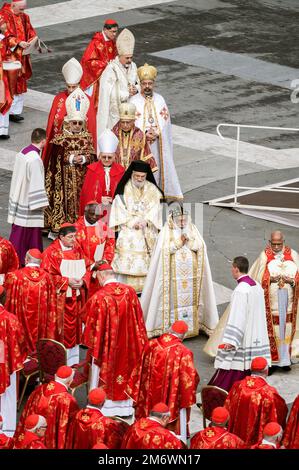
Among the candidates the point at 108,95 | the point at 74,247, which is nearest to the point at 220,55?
the point at 108,95

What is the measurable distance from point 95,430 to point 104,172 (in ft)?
20.8

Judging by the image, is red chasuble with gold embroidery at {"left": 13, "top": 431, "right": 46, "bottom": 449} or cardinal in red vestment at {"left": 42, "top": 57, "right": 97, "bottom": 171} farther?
cardinal in red vestment at {"left": 42, "top": 57, "right": 97, "bottom": 171}

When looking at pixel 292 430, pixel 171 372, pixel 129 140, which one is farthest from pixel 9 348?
pixel 129 140

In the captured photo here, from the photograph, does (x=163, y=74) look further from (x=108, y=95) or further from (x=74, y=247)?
(x=74, y=247)

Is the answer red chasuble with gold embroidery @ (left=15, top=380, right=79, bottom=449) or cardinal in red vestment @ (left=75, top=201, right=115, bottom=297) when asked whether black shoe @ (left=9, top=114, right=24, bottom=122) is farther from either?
red chasuble with gold embroidery @ (left=15, top=380, right=79, bottom=449)

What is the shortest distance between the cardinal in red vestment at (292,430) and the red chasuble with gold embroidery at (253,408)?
315 mm

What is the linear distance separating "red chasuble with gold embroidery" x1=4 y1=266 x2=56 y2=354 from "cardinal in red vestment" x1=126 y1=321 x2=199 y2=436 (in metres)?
1.56

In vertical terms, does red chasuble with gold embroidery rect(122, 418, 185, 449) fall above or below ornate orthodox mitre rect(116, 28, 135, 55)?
below

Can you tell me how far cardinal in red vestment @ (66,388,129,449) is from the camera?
1527cm

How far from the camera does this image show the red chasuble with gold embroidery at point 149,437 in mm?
14617

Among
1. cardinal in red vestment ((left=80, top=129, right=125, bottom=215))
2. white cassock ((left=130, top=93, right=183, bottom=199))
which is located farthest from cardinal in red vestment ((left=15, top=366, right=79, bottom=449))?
white cassock ((left=130, top=93, right=183, bottom=199))

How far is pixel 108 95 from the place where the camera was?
76.6 ft

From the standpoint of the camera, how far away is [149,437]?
14656mm

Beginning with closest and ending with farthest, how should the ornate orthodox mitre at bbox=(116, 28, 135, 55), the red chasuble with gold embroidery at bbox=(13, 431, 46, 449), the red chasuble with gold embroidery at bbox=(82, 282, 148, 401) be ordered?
1. the red chasuble with gold embroidery at bbox=(13, 431, 46, 449)
2. the red chasuble with gold embroidery at bbox=(82, 282, 148, 401)
3. the ornate orthodox mitre at bbox=(116, 28, 135, 55)
